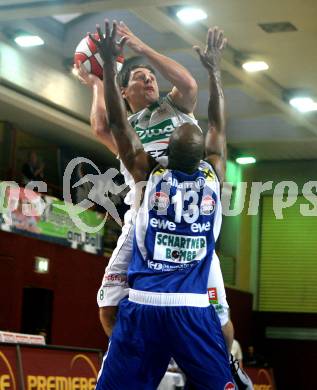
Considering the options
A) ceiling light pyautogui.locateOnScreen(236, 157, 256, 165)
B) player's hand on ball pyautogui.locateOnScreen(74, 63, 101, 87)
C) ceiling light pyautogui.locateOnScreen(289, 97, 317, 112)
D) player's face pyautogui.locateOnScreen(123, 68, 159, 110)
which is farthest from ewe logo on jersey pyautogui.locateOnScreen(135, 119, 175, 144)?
ceiling light pyautogui.locateOnScreen(236, 157, 256, 165)

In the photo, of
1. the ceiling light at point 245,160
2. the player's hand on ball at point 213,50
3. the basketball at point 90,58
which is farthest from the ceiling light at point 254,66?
the player's hand on ball at point 213,50

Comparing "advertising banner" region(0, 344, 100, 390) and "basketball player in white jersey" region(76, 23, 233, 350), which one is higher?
"basketball player in white jersey" region(76, 23, 233, 350)

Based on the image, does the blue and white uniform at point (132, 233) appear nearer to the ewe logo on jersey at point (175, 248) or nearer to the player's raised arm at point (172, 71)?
the player's raised arm at point (172, 71)

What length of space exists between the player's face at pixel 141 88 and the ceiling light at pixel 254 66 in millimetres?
10180

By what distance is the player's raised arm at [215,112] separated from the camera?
5.45m

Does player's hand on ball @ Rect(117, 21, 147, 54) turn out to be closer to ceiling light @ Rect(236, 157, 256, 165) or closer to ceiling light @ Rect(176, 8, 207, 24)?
ceiling light @ Rect(176, 8, 207, 24)

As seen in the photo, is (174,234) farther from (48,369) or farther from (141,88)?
(48,369)

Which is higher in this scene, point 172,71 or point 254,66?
point 254,66

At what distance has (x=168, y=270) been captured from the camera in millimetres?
5062

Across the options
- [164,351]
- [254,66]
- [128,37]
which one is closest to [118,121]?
[128,37]

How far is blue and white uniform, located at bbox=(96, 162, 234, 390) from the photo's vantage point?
16.1ft

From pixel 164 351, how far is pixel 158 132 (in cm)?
176

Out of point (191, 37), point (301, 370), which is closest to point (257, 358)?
point (301, 370)

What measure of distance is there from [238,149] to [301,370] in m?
6.29
